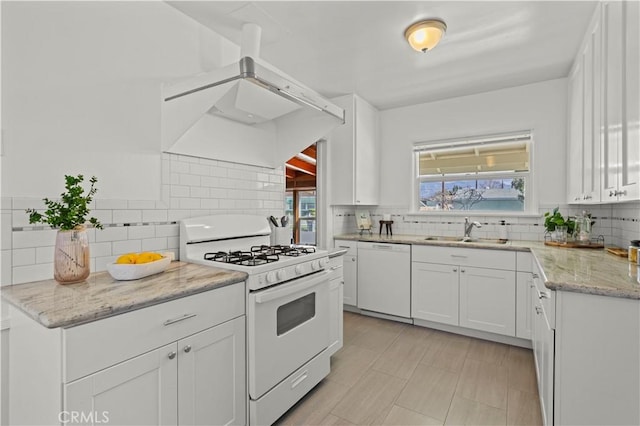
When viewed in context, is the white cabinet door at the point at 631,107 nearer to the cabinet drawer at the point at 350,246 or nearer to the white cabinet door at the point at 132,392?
the white cabinet door at the point at 132,392

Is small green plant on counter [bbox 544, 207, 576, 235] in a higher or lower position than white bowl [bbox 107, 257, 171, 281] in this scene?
higher

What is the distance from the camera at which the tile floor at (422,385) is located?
187cm

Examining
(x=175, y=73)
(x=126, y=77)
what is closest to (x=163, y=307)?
(x=126, y=77)

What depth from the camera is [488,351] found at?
272cm

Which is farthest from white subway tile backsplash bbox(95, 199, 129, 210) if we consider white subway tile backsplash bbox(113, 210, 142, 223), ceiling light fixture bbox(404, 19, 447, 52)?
ceiling light fixture bbox(404, 19, 447, 52)

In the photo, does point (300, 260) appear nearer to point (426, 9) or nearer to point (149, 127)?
point (149, 127)

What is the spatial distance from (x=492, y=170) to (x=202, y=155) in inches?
121

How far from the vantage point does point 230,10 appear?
2.04m

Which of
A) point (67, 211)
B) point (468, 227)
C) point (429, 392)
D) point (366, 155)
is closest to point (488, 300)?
point (468, 227)

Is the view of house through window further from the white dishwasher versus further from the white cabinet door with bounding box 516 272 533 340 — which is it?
the white cabinet door with bounding box 516 272 533 340

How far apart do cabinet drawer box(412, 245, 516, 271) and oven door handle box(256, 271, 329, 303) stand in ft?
4.57

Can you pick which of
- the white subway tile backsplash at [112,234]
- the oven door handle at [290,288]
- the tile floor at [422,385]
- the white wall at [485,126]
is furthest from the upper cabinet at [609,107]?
the white subway tile backsplash at [112,234]

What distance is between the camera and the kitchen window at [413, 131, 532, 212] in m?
3.41

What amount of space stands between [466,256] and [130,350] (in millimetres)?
2749
